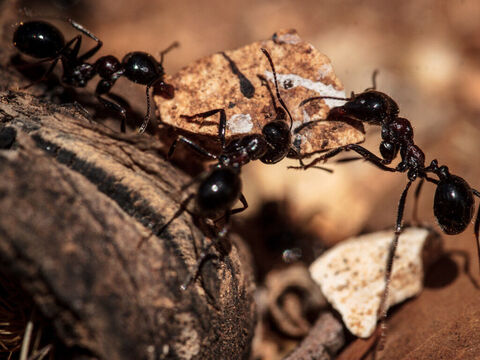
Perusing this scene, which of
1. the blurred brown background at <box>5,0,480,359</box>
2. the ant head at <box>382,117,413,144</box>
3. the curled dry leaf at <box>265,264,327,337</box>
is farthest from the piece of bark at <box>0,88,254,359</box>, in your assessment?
the ant head at <box>382,117,413,144</box>

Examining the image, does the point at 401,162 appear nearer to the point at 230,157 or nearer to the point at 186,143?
the point at 230,157

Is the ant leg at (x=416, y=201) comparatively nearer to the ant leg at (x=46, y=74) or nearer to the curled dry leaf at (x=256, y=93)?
the curled dry leaf at (x=256, y=93)

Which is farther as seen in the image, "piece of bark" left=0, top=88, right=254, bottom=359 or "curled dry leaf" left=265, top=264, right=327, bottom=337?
"curled dry leaf" left=265, top=264, right=327, bottom=337

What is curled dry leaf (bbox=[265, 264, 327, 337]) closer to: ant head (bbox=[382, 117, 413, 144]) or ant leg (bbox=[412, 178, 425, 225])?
ant leg (bbox=[412, 178, 425, 225])

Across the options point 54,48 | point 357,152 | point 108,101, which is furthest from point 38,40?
point 357,152

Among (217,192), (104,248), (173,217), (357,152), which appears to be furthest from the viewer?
(357,152)

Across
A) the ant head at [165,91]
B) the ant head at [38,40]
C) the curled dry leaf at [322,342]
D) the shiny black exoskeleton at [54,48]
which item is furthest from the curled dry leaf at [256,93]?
the curled dry leaf at [322,342]
